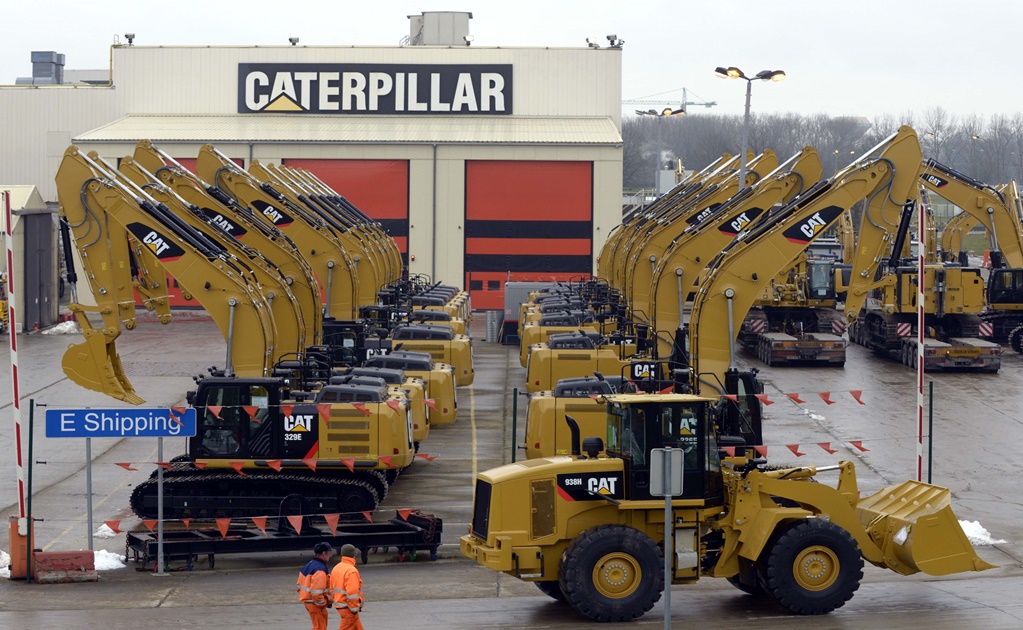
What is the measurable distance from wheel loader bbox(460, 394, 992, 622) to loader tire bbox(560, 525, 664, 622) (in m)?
0.01

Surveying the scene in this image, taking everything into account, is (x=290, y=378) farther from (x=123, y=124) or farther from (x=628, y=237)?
(x=123, y=124)

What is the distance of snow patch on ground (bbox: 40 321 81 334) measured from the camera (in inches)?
2146

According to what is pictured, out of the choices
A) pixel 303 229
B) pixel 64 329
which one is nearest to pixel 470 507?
pixel 303 229

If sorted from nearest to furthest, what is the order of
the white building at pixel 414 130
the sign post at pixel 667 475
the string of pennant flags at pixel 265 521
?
the sign post at pixel 667 475, the string of pennant flags at pixel 265 521, the white building at pixel 414 130

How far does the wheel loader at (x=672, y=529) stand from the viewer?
658 inches

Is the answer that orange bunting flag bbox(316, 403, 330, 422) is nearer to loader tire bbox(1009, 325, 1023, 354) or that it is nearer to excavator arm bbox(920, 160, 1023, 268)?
Answer: excavator arm bbox(920, 160, 1023, 268)

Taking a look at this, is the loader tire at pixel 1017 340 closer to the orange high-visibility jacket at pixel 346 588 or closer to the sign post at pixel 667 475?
the sign post at pixel 667 475

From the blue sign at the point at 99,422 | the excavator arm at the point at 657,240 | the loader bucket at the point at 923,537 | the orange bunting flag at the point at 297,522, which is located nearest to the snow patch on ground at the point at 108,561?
the blue sign at the point at 99,422

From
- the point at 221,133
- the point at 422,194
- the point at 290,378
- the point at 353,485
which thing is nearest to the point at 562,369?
the point at 290,378

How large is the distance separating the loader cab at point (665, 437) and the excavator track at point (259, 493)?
7433 mm

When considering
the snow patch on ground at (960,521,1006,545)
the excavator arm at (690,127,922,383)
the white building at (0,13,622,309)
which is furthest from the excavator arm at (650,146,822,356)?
the white building at (0,13,622,309)

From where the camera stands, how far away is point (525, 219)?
206 feet

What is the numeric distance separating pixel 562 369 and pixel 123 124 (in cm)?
3930

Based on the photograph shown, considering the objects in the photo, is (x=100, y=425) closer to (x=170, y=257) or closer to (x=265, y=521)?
(x=265, y=521)
